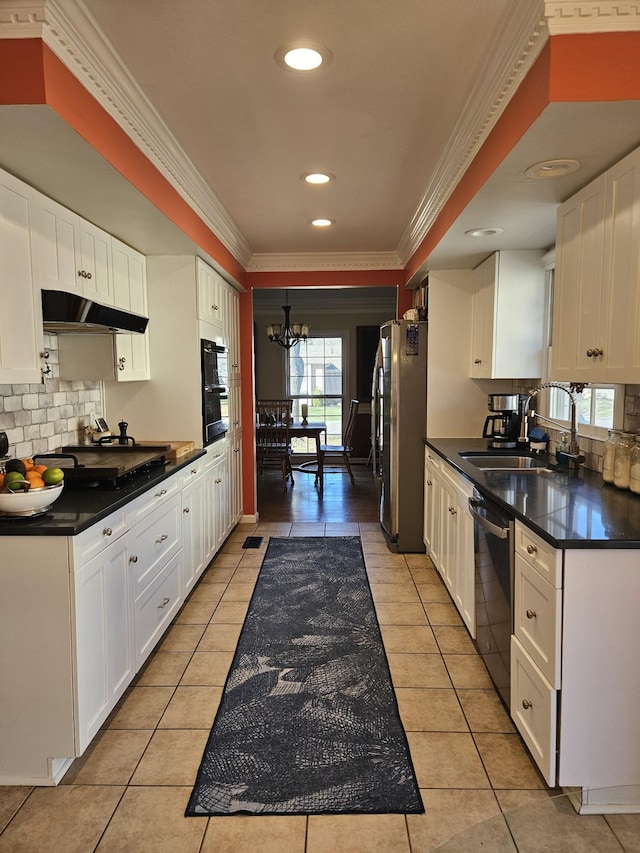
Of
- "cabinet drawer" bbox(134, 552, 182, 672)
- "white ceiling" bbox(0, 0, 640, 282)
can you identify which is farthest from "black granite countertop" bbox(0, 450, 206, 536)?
"white ceiling" bbox(0, 0, 640, 282)

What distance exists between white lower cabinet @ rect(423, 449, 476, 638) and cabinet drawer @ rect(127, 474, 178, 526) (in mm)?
1556

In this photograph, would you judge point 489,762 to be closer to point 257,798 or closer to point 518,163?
point 257,798

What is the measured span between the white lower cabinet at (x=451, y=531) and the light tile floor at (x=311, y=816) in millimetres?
256

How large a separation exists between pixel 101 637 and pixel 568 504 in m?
1.84

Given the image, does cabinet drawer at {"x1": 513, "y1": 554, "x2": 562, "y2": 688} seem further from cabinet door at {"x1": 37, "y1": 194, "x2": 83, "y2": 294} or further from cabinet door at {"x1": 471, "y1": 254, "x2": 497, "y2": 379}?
cabinet door at {"x1": 37, "y1": 194, "x2": 83, "y2": 294}

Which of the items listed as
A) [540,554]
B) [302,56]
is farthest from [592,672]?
[302,56]

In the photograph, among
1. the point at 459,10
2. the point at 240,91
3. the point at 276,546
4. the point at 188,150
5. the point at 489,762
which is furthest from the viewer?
the point at 276,546

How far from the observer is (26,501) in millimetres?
1947

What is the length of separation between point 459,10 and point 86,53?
1188 millimetres

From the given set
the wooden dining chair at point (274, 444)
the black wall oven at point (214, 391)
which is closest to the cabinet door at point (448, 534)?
the black wall oven at point (214, 391)

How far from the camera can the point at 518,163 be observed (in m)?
2.15

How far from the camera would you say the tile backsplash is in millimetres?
2684

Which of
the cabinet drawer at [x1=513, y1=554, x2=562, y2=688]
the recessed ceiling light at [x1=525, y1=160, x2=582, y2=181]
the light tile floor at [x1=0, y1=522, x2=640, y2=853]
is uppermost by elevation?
the recessed ceiling light at [x1=525, y1=160, x2=582, y2=181]

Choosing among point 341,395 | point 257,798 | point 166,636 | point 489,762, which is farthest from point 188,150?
point 341,395
